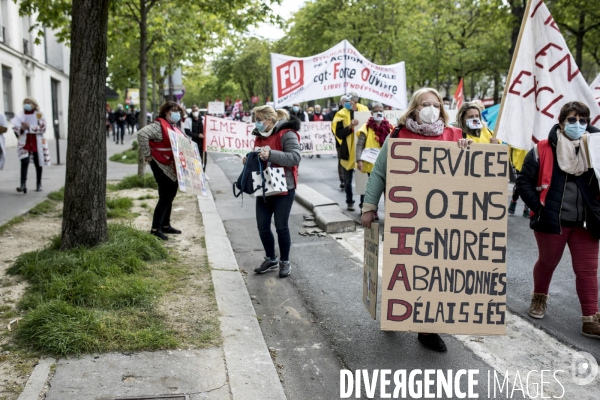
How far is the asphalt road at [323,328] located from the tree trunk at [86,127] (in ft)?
5.49

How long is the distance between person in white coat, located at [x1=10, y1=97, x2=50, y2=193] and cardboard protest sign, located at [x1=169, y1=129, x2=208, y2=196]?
179 inches

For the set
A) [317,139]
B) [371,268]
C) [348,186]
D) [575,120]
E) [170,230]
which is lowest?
→ [170,230]

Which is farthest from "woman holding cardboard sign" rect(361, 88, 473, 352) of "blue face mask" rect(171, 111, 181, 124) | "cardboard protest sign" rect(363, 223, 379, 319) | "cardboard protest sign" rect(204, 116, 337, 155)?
"cardboard protest sign" rect(204, 116, 337, 155)

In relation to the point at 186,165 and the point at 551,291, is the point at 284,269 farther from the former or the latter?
A: the point at 551,291

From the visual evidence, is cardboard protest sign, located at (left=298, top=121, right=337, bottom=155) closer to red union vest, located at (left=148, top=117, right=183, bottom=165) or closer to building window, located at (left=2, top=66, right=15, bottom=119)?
red union vest, located at (left=148, top=117, right=183, bottom=165)

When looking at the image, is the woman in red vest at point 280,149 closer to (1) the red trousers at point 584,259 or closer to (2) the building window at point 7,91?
(1) the red trousers at point 584,259

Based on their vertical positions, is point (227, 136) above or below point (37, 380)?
above

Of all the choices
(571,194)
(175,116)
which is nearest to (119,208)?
(175,116)

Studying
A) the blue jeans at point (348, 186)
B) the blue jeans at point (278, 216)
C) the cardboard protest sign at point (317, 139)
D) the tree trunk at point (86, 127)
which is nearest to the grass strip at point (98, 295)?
the tree trunk at point (86, 127)

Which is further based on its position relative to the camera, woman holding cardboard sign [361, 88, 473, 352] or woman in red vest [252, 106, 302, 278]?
woman in red vest [252, 106, 302, 278]

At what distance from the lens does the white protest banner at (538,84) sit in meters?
4.88

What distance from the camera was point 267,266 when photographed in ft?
20.3

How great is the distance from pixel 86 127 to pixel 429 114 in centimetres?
338

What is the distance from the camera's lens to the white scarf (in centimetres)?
445
